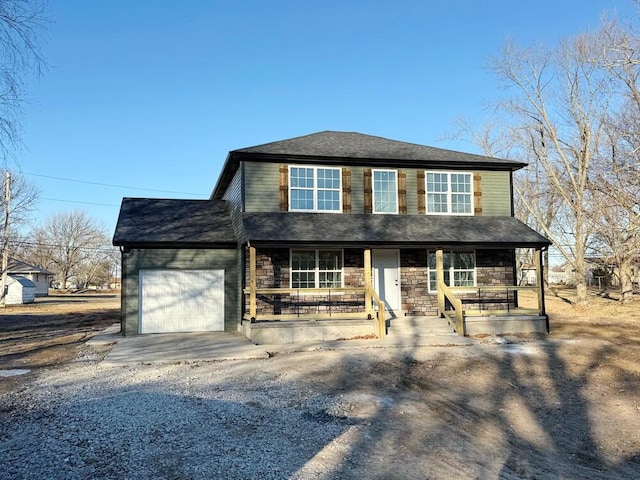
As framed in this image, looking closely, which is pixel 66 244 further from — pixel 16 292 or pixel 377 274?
pixel 377 274

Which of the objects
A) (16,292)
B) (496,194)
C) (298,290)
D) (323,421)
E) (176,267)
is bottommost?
(323,421)

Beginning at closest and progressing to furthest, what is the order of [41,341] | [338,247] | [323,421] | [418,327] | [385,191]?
1. [323,421]
2. [338,247]
3. [418,327]
4. [41,341]
5. [385,191]

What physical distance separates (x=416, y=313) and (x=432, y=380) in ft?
20.3

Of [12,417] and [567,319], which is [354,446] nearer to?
[12,417]

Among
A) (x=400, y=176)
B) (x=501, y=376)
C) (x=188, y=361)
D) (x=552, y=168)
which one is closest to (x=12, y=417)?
(x=188, y=361)

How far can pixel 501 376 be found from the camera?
9070 millimetres

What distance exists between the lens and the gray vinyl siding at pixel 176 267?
46.1 ft

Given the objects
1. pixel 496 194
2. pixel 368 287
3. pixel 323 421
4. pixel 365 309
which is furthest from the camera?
pixel 496 194

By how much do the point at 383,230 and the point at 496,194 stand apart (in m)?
4.49

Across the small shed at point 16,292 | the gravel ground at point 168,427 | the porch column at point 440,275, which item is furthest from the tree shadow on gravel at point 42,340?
the small shed at point 16,292

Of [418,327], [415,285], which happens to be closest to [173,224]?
[415,285]

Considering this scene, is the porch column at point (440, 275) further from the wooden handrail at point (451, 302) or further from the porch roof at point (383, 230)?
the porch roof at point (383, 230)

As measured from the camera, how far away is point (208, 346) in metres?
11.8

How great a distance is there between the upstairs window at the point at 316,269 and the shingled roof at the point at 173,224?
2.07 m
